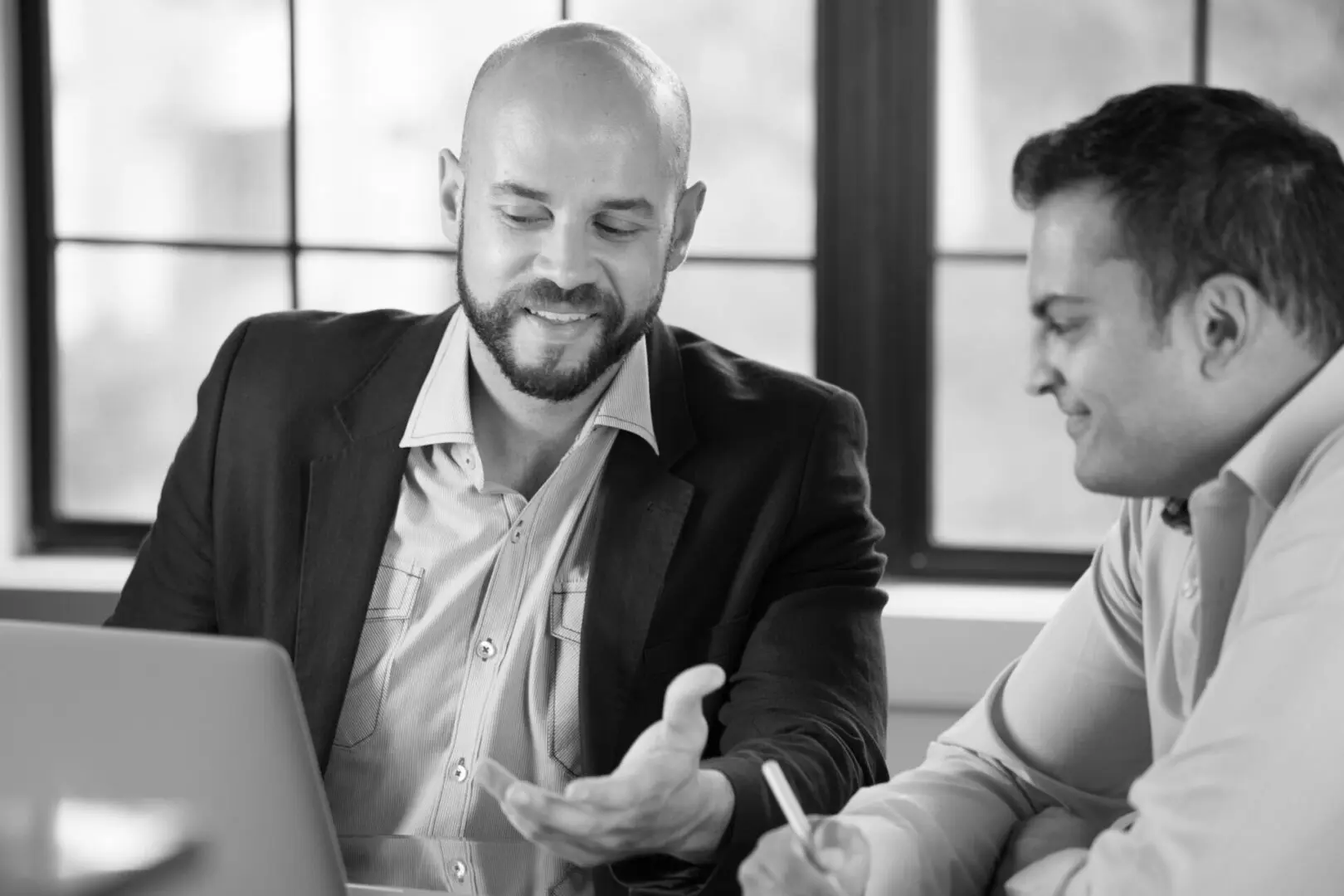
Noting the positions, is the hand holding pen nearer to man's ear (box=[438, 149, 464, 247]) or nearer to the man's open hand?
the man's open hand

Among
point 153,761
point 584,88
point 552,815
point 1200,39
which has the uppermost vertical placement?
point 1200,39

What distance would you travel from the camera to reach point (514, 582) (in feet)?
6.07

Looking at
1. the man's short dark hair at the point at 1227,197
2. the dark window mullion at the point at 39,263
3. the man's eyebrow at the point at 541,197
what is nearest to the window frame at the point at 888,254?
the dark window mullion at the point at 39,263

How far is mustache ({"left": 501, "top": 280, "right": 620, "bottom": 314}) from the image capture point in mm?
1777

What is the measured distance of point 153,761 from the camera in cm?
97

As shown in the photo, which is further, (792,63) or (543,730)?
(792,63)

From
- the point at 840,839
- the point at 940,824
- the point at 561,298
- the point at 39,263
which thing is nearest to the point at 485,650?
the point at 561,298

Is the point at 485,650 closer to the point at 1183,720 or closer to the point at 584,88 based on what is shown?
the point at 584,88

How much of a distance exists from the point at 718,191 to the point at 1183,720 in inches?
65.5

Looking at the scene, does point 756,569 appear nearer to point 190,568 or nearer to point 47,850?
point 190,568

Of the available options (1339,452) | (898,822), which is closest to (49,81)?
(898,822)

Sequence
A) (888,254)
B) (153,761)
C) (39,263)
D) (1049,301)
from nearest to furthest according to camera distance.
Answer: (153,761), (1049,301), (888,254), (39,263)

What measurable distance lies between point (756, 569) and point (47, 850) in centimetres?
99

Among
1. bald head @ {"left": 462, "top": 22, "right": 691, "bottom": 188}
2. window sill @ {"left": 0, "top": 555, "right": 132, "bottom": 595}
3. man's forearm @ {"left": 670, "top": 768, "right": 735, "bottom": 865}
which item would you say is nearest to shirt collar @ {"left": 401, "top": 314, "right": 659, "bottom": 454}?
bald head @ {"left": 462, "top": 22, "right": 691, "bottom": 188}
